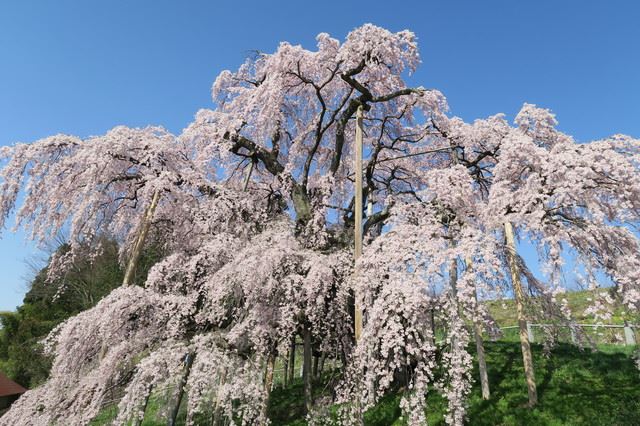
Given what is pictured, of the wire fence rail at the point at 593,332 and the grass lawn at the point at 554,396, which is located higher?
the wire fence rail at the point at 593,332

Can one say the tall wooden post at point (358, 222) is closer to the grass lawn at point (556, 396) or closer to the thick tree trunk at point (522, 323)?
the grass lawn at point (556, 396)

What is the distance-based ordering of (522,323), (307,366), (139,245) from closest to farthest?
1. (522,323)
2. (139,245)
3. (307,366)

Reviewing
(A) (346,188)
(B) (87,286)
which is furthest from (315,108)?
(B) (87,286)

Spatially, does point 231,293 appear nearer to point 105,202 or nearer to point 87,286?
point 105,202

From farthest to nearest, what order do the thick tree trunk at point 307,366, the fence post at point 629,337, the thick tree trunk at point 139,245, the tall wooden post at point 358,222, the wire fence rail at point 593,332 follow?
the fence post at point 629,337 → the thick tree trunk at point 307,366 → the thick tree trunk at point 139,245 → the wire fence rail at point 593,332 → the tall wooden post at point 358,222

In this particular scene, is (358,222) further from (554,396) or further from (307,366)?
(554,396)

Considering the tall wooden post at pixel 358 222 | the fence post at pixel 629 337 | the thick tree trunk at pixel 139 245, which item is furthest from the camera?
the fence post at pixel 629 337

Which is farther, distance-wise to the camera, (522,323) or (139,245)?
(139,245)

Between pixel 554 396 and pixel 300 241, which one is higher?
pixel 300 241

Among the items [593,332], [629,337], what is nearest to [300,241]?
[593,332]

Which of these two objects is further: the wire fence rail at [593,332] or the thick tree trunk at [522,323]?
the wire fence rail at [593,332]

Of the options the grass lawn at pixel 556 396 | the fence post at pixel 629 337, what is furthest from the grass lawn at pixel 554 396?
the fence post at pixel 629 337

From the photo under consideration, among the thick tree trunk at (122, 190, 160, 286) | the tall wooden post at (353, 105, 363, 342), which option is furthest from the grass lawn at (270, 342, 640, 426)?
the thick tree trunk at (122, 190, 160, 286)

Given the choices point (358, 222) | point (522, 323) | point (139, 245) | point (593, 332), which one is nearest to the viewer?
point (522, 323)
